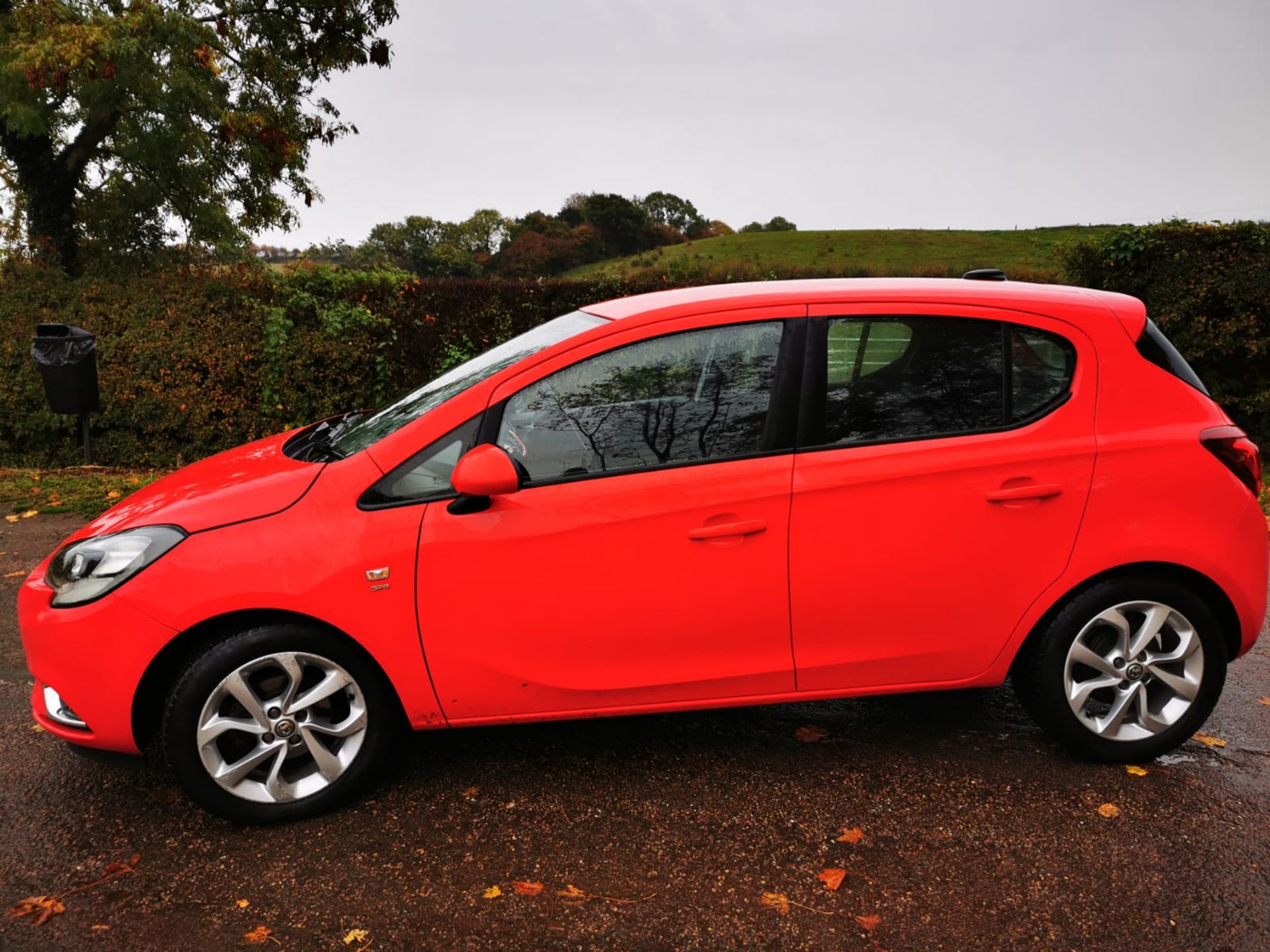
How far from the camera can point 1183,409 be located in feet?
11.0

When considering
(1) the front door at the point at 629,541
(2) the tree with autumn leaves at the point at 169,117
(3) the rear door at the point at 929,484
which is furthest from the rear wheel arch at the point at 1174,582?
(2) the tree with autumn leaves at the point at 169,117

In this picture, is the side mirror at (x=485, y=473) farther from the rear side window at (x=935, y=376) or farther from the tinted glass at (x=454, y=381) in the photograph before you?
the rear side window at (x=935, y=376)

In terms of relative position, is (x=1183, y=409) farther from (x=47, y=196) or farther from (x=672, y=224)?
(x=672, y=224)

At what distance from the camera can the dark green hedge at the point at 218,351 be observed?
989 centimetres

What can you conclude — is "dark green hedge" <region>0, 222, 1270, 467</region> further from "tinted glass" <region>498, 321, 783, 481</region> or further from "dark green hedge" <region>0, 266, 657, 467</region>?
"tinted glass" <region>498, 321, 783, 481</region>

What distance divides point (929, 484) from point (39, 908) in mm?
3000

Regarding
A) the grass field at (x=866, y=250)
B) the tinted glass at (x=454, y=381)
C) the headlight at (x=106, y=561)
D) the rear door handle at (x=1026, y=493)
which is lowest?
the rear door handle at (x=1026, y=493)

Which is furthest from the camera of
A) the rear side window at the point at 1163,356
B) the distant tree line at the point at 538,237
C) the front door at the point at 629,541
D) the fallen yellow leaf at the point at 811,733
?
the distant tree line at the point at 538,237

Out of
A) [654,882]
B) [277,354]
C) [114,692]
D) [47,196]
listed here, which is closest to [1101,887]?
[654,882]

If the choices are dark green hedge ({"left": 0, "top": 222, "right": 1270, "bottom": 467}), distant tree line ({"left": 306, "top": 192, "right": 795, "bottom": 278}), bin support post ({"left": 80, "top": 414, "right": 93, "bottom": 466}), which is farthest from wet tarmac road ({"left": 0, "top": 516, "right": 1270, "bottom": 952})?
distant tree line ({"left": 306, "top": 192, "right": 795, "bottom": 278})

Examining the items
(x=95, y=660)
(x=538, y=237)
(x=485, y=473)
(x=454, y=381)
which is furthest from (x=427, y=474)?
(x=538, y=237)

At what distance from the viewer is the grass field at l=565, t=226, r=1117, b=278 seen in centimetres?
A: 4869

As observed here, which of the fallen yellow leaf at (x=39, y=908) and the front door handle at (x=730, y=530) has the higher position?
the front door handle at (x=730, y=530)

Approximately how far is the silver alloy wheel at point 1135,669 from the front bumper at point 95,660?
122 inches
